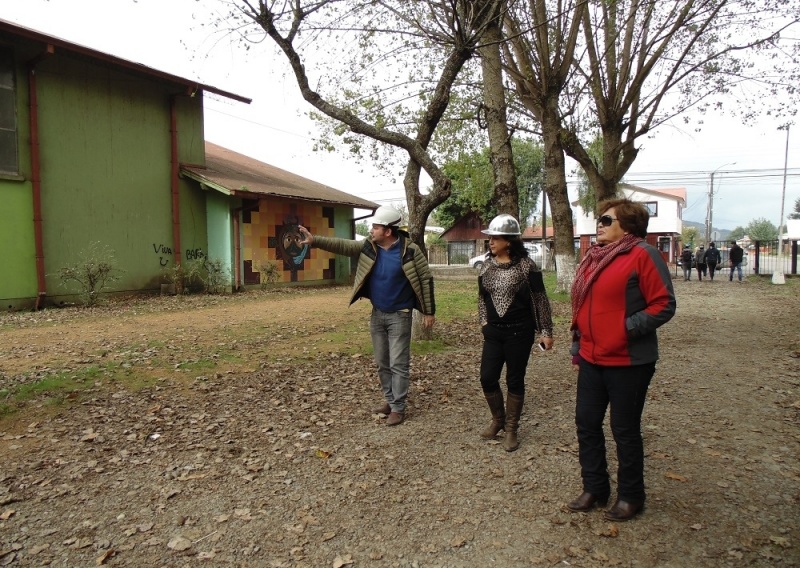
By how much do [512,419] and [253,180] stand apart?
1574cm

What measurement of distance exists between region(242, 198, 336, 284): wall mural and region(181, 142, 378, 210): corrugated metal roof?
0.49 metres

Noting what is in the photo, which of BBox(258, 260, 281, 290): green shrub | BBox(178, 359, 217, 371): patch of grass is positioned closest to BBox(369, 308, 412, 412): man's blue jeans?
BBox(178, 359, 217, 371): patch of grass

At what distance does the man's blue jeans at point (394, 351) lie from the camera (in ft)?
16.0

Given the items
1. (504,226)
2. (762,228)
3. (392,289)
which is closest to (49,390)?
(392,289)

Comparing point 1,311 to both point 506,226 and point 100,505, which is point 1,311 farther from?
point 506,226

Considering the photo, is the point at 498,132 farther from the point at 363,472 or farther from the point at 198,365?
the point at 363,472

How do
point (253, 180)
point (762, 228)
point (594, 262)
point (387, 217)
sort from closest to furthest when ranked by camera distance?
point (594, 262)
point (387, 217)
point (253, 180)
point (762, 228)

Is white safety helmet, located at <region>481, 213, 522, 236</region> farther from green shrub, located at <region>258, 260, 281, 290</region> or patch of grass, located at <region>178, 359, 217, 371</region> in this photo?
green shrub, located at <region>258, 260, 281, 290</region>

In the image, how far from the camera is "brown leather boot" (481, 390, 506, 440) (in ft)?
14.5

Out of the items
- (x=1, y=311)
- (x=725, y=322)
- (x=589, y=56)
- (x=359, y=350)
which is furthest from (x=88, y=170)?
(x=725, y=322)

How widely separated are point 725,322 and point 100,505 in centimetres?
1149

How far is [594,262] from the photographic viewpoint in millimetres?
3377

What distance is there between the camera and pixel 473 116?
15305mm

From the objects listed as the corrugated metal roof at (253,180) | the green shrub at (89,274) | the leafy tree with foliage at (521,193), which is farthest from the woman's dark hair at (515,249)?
the leafy tree with foliage at (521,193)
